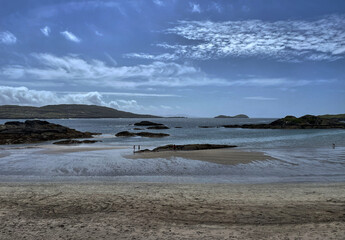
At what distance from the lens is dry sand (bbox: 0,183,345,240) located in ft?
24.3

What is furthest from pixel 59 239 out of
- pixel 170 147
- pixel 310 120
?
pixel 310 120

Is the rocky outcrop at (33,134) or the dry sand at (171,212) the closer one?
the dry sand at (171,212)

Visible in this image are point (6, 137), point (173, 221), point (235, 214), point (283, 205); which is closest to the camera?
point (173, 221)

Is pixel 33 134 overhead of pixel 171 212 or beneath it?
overhead

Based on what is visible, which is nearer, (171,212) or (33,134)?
(171,212)

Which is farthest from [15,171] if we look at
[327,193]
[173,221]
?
[327,193]

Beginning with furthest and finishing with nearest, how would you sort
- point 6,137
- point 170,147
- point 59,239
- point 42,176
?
point 6,137 < point 170,147 < point 42,176 < point 59,239

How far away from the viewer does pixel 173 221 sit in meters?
8.35

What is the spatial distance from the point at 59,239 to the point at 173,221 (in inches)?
143

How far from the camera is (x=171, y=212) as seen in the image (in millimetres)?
9266

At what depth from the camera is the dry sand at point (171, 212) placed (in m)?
7.41

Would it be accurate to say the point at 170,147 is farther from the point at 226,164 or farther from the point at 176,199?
the point at 176,199

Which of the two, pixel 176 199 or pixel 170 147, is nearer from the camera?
pixel 176 199

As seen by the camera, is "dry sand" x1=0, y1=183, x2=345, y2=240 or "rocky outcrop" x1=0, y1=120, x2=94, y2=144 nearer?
"dry sand" x1=0, y1=183, x2=345, y2=240
